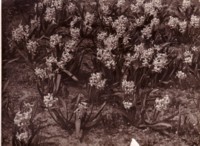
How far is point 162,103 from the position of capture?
1.16 metres

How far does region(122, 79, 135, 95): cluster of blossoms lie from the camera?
1162 mm

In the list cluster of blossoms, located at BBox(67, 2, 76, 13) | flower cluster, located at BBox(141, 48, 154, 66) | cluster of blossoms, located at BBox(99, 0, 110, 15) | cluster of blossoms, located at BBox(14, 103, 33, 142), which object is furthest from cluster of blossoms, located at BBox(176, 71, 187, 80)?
cluster of blossoms, located at BBox(14, 103, 33, 142)

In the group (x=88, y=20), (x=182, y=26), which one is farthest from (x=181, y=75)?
(x=88, y=20)

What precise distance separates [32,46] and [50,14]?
0.13 metres

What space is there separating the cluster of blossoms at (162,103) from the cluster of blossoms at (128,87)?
0.10 metres

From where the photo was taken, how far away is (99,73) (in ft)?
3.82

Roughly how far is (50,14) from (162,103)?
0.51 metres

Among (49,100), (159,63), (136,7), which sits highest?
(136,7)

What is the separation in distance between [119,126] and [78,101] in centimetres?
17

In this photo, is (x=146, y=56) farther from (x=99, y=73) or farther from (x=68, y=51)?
(x=68, y=51)

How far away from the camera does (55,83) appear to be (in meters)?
1.16

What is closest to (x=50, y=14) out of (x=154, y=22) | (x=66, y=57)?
(x=66, y=57)

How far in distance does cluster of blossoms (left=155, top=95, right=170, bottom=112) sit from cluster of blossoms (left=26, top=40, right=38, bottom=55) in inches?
18.5

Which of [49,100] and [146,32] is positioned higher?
[146,32]
